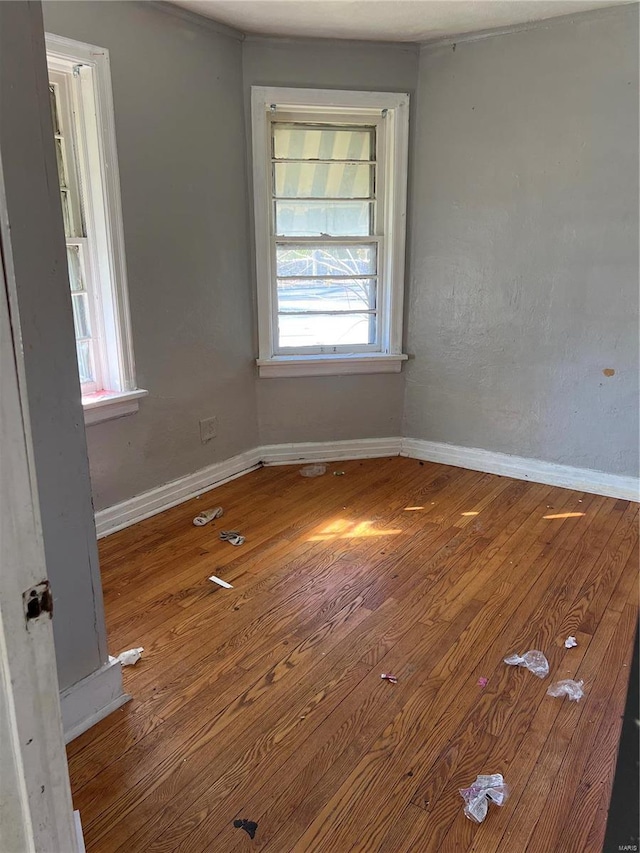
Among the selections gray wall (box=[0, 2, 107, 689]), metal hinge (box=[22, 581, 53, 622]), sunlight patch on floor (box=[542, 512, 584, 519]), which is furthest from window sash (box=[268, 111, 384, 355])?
metal hinge (box=[22, 581, 53, 622])

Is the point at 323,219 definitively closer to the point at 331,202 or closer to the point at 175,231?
the point at 331,202

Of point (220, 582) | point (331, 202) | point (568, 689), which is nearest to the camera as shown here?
point (568, 689)

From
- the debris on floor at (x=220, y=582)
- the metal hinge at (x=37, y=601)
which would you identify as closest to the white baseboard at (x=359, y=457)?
the debris on floor at (x=220, y=582)

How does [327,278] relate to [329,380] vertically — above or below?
above

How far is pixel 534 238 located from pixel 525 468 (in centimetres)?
134

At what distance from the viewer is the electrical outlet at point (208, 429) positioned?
3.47 metres

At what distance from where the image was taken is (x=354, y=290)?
380 centimetres

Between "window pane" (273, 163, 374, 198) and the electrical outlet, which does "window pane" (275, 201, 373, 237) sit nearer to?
"window pane" (273, 163, 374, 198)

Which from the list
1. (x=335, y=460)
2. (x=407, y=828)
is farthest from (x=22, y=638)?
(x=335, y=460)

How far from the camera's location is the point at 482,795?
1.54m

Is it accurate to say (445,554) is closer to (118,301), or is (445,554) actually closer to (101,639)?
(101,639)

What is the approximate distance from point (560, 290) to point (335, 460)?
169 centimetres

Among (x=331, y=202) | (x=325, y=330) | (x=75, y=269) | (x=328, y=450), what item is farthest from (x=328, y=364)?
(x=75, y=269)

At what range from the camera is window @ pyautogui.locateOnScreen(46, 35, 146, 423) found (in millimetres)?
2625
